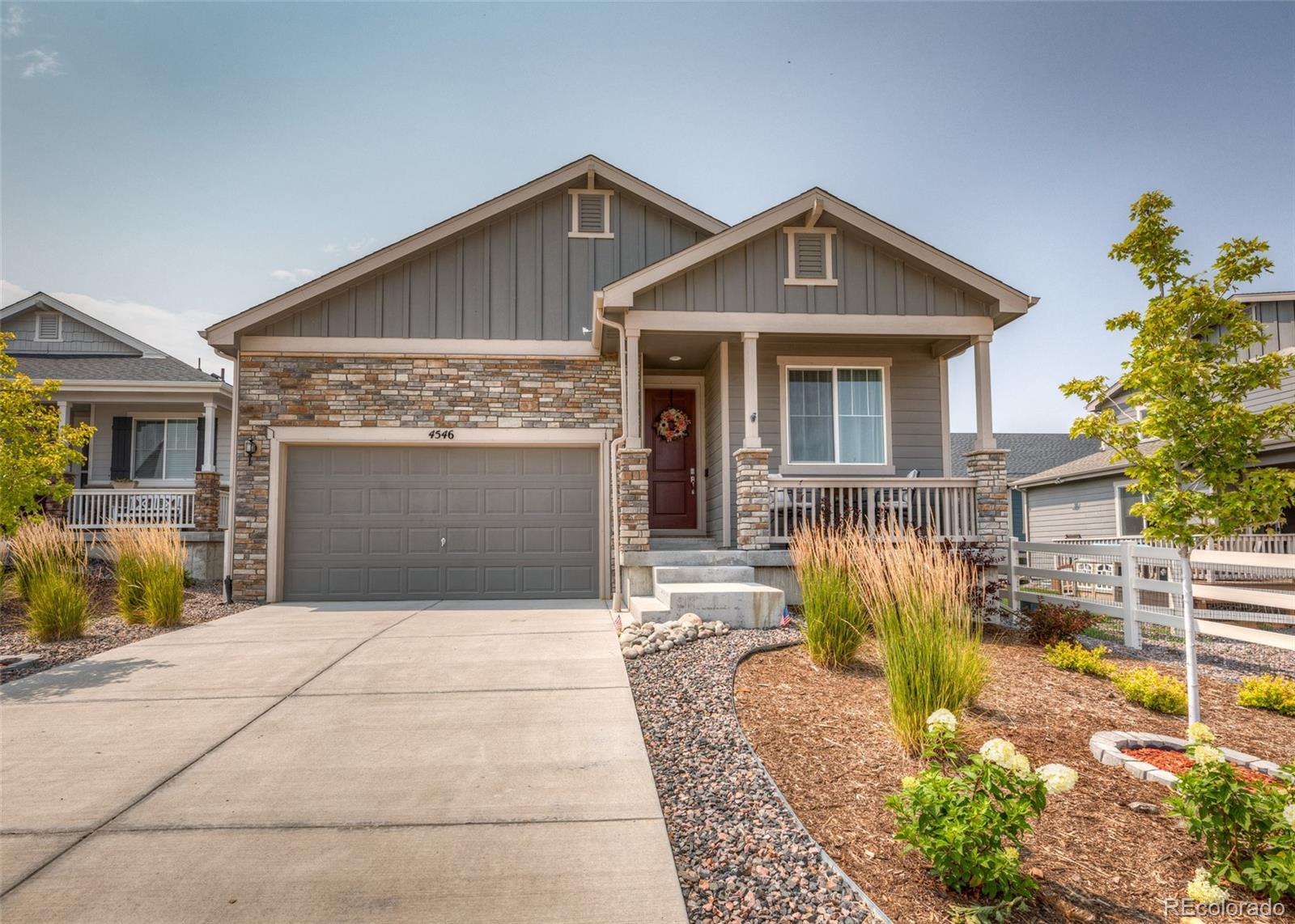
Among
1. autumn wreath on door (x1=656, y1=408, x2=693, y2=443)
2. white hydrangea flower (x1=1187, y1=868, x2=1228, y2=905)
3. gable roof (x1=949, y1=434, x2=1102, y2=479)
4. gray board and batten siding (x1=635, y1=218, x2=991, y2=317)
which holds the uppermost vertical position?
gray board and batten siding (x1=635, y1=218, x2=991, y2=317)

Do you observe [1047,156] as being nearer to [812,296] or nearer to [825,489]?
[812,296]

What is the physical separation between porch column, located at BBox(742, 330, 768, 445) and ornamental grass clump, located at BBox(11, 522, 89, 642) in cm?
711

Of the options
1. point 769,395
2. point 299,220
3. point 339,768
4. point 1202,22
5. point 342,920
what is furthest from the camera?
point 299,220

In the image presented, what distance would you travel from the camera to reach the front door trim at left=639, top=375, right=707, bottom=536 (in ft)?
34.7

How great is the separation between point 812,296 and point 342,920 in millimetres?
8108

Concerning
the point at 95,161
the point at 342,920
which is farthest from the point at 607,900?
the point at 95,161

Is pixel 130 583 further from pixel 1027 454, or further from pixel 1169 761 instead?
pixel 1027 454

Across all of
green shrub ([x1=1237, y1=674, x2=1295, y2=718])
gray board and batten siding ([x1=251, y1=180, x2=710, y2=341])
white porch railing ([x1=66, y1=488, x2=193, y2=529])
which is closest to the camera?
green shrub ([x1=1237, y1=674, x2=1295, y2=718])

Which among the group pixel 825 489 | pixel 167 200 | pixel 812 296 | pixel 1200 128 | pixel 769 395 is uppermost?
pixel 1200 128

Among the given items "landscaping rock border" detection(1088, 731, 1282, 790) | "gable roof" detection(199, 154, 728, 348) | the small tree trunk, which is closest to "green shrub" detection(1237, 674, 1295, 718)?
the small tree trunk

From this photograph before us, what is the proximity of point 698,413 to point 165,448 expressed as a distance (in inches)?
452

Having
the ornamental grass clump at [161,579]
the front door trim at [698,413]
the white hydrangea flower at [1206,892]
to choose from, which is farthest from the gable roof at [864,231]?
the white hydrangea flower at [1206,892]

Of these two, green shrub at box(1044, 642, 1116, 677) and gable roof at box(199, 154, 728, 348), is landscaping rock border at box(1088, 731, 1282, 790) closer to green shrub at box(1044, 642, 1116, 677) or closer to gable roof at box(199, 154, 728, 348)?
green shrub at box(1044, 642, 1116, 677)

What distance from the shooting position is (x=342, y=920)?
224cm
